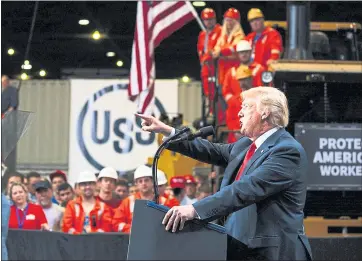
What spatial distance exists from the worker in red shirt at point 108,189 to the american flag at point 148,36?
244cm

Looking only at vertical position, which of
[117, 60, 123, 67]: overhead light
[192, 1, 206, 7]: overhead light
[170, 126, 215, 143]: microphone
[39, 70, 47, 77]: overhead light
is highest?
[192, 1, 206, 7]: overhead light

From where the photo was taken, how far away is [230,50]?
45.1 feet

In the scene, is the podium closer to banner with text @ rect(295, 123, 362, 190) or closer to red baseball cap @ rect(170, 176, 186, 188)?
banner with text @ rect(295, 123, 362, 190)

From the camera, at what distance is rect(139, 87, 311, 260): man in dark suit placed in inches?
191

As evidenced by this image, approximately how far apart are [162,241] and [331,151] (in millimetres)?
7024

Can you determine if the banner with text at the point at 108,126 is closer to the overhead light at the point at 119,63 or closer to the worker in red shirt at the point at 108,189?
the worker in red shirt at the point at 108,189

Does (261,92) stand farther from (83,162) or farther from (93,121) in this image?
(93,121)

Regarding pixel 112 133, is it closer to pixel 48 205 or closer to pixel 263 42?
pixel 48 205

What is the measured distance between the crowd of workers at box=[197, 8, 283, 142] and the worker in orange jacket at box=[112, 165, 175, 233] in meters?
1.42

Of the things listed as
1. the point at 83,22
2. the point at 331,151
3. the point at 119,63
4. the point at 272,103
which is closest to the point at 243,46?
the point at 331,151

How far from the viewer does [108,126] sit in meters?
20.9

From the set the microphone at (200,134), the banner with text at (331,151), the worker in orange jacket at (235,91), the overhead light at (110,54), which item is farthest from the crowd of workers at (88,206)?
the overhead light at (110,54)

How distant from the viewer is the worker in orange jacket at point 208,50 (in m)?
14.2

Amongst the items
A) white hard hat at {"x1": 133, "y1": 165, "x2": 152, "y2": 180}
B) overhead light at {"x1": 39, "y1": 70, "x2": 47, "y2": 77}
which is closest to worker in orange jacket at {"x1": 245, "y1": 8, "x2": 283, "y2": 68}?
white hard hat at {"x1": 133, "y1": 165, "x2": 152, "y2": 180}
